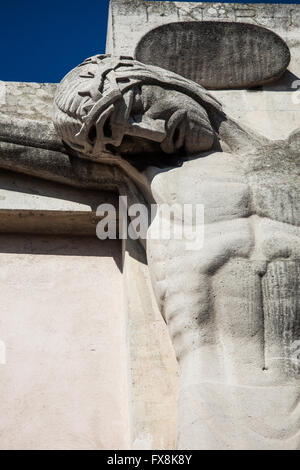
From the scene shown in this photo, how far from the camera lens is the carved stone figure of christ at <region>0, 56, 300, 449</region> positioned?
A: 2947mm

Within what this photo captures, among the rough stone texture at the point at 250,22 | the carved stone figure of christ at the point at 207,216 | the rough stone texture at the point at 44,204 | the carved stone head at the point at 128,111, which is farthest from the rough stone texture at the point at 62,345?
the rough stone texture at the point at 250,22

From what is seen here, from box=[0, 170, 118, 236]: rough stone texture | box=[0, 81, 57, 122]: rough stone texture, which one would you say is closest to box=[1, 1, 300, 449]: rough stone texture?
box=[0, 170, 118, 236]: rough stone texture

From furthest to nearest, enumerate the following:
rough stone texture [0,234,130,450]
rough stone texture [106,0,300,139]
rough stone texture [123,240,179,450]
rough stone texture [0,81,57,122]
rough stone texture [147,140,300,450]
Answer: rough stone texture [106,0,300,139], rough stone texture [0,81,57,122], rough stone texture [0,234,130,450], rough stone texture [123,240,179,450], rough stone texture [147,140,300,450]

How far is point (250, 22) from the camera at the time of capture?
174 inches

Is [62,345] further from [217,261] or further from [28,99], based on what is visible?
[28,99]

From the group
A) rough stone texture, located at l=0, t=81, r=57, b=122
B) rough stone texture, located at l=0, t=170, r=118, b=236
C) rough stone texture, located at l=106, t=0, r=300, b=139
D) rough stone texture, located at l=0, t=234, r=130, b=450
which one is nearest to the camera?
rough stone texture, located at l=0, t=234, r=130, b=450

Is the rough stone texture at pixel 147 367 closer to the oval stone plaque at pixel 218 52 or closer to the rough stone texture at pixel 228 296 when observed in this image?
the rough stone texture at pixel 228 296

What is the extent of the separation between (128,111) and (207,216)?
0.49 m

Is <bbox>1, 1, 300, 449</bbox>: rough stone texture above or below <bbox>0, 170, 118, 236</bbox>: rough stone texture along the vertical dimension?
below

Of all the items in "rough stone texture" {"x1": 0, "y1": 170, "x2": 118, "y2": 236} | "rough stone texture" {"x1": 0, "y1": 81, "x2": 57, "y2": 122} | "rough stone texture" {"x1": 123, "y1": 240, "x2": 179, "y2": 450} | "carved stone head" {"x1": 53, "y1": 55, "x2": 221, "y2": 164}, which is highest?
"rough stone texture" {"x1": 0, "y1": 81, "x2": 57, "y2": 122}

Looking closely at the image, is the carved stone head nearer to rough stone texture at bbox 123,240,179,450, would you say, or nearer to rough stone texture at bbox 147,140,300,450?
rough stone texture at bbox 147,140,300,450

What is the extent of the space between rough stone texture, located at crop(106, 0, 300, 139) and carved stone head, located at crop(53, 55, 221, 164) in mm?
506

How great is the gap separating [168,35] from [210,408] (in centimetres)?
193

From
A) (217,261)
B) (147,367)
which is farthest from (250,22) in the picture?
(147,367)
